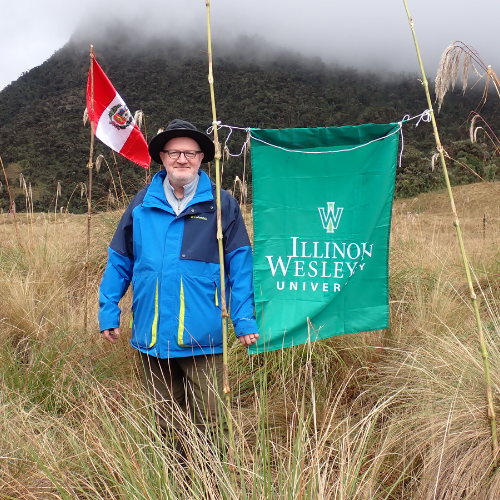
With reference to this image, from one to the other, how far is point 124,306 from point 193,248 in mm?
1966

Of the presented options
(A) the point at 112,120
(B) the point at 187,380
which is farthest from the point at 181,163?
(A) the point at 112,120

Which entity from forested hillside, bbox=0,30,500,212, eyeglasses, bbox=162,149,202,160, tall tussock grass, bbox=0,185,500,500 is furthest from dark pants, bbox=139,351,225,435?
forested hillside, bbox=0,30,500,212

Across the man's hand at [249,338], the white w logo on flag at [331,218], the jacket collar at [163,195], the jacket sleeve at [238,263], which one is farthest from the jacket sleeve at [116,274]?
the white w logo on flag at [331,218]

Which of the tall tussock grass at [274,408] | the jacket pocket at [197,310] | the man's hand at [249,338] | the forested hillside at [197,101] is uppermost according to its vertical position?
the forested hillside at [197,101]

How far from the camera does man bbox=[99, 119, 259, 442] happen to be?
2393 millimetres

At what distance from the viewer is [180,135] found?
2.52 metres

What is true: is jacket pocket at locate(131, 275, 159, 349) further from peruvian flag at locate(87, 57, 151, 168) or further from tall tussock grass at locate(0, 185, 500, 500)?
peruvian flag at locate(87, 57, 151, 168)

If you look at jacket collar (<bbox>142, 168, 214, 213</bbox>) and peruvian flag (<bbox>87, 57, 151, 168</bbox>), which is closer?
jacket collar (<bbox>142, 168, 214, 213</bbox>)

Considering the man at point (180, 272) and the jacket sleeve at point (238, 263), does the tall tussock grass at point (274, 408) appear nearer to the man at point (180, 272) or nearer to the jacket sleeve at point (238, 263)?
the man at point (180, 272)

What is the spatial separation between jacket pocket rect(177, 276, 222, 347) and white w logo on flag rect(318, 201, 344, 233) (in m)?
0.68

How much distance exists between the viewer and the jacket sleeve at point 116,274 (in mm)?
2538

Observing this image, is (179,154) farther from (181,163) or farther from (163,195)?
(163,195)

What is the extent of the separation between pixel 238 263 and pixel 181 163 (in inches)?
24.2

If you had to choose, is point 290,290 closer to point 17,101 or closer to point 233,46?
point 17,101
